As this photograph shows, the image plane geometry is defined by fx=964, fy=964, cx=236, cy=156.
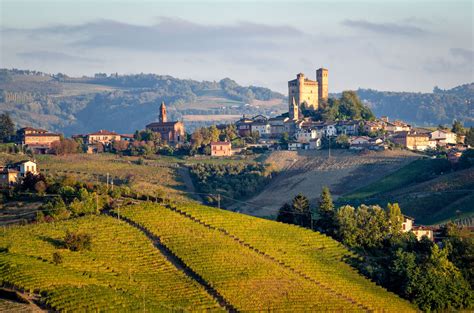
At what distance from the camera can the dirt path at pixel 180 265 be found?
46094 mm

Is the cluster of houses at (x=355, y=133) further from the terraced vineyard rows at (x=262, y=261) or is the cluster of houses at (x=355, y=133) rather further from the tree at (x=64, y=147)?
the terraced vineyard rows at (x=262, y=261)

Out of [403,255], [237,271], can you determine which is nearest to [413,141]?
[403,255]

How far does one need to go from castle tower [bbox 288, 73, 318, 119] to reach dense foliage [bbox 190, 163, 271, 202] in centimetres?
3150

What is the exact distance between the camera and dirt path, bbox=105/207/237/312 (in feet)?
151

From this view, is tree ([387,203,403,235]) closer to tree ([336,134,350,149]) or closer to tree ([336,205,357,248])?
tree ([336,205,357,248])

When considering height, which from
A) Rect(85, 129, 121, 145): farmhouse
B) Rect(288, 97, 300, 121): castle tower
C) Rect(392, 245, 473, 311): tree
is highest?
Rect(288, 97, 300, 121): castle tower

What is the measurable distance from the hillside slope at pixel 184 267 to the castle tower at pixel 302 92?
76495mm

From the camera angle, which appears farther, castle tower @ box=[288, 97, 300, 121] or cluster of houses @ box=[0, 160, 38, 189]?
castle tower @ box=[288, 97, 300, 121]

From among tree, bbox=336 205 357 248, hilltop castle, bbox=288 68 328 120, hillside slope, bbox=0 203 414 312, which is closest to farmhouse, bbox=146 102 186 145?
hilltop castle, bbox=288 68 328 120

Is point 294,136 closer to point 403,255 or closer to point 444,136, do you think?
point 444,136

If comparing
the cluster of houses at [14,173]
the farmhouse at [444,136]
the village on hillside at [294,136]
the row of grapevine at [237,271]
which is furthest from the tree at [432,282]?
the farmhouse at [444,136]

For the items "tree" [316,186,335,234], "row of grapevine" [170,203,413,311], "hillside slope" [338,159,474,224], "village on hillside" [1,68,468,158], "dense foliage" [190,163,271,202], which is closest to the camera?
"row of grapevine" [170,203,413,311]

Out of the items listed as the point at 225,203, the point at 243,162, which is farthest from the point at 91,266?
the point at 243,162

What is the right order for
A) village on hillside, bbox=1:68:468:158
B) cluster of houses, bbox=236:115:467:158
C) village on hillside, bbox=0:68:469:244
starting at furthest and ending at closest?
cluster of houses, bbox=236:115:467:158 → village on hillside, bbox=1:68:468:158 → village on hillside, bbox=0:68:469:244
